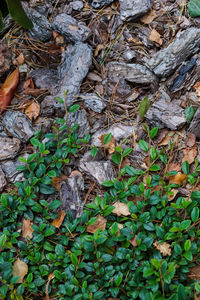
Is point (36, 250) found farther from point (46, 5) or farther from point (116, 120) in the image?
point (46, 5)

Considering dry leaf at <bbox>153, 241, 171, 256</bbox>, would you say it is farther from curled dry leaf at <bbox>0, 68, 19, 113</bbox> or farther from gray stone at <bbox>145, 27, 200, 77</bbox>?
curled dry leaf at <bbox>0, 68, 19, 113</bbox>

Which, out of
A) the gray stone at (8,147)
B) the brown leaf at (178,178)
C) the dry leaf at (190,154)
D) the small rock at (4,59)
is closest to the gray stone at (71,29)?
the small rock at (4,59)

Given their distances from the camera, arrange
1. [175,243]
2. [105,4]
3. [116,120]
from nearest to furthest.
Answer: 1. [175,243]
2. [116,120]
3. [105,4]

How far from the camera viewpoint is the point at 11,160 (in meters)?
2.76

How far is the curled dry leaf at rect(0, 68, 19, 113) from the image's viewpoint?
296cm

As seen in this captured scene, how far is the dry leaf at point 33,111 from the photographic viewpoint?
2.89 meters

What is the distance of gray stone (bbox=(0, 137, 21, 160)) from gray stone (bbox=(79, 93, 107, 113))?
0.71 m

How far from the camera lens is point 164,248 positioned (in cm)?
215

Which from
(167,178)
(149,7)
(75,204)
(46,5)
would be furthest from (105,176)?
(46,5)

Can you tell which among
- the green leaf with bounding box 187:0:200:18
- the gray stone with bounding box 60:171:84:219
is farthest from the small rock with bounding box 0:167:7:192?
the green leaf with bounding box 187:0:200:18

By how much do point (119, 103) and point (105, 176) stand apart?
2.45 feet

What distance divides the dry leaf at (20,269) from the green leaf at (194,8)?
254 centimetres

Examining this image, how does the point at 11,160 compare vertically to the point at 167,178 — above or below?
above

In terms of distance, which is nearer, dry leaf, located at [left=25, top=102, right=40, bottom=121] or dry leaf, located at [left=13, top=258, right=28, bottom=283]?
dry leaf, located at [left=13, top=258, right=28, bottom=283]
